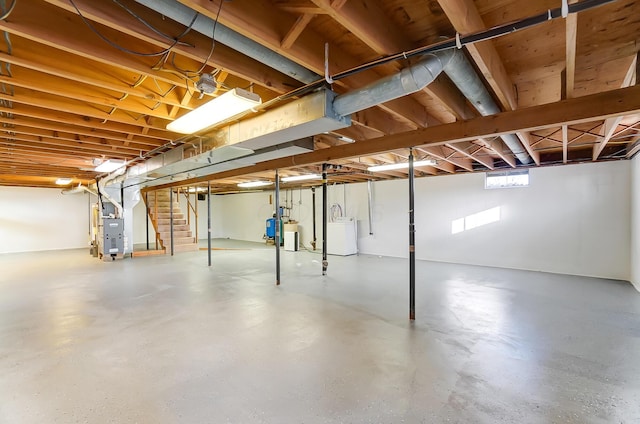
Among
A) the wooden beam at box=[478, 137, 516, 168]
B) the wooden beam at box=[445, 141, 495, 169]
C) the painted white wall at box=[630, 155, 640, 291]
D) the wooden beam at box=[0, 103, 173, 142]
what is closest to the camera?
the wooden beam at box=[0, 103, 173, 142]

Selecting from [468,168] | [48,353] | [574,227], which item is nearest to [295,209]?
[468,168]

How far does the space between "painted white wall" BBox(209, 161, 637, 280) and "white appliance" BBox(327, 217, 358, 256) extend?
313 mm

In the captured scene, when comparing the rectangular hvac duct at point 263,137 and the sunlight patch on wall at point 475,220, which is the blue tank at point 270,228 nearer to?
the rectangular hvac duct at point 263,137

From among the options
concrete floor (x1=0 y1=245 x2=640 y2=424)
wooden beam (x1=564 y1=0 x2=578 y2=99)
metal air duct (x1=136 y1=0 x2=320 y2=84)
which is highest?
metal air duct (x1=136 y1=0 x2=320 y2=84)

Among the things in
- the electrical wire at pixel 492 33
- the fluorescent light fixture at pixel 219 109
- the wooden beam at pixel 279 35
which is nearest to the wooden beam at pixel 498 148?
the wooden beam at pixel 279 35

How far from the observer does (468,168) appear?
21.5ft

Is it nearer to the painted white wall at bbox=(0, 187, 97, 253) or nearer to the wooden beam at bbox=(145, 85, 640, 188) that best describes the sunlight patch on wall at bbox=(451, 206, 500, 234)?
the wooden beam at bbox=(145, 85, 640, 188)

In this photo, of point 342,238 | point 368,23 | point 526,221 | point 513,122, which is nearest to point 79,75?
point 368,23

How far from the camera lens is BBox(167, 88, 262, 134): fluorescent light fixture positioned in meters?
2.25

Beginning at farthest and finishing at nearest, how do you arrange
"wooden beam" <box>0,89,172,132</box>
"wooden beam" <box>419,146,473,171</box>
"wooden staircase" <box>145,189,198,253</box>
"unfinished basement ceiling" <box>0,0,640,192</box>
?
"wooden staircase" <box>145,189,198,253</box> < "wooden beam" <box>419,146,473,171</box> < "wooden beam" <box>0,89,172,132</box> < "unfinished basement ceiling" <box>0,0,640,192</box>

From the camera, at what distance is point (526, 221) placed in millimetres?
6297

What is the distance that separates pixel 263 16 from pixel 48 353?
3353 mm

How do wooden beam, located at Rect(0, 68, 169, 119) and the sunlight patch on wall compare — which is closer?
wooden beam, located at Rect(0, 68, 169, 119)

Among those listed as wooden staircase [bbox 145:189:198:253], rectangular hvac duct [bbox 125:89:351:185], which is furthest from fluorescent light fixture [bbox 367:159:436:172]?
wooden staircase [bbox 145:189:198:253]
